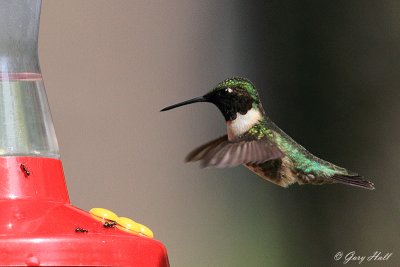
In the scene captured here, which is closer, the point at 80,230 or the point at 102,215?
the point at 80,230

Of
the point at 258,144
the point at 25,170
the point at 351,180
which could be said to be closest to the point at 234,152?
the point at 258,144

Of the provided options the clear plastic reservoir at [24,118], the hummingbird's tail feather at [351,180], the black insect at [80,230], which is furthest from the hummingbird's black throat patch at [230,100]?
the black insect at [80,230]

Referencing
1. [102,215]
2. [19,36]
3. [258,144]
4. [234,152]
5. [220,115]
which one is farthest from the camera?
[220,115]

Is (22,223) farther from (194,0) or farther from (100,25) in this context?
(194,0)

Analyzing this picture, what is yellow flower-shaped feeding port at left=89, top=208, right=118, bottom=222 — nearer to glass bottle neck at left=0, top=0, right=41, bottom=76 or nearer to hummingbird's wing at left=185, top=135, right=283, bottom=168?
glass bottle neck at left=0, top=0, right=41, bottom=76

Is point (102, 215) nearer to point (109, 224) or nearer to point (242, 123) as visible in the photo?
point (109, 224)
